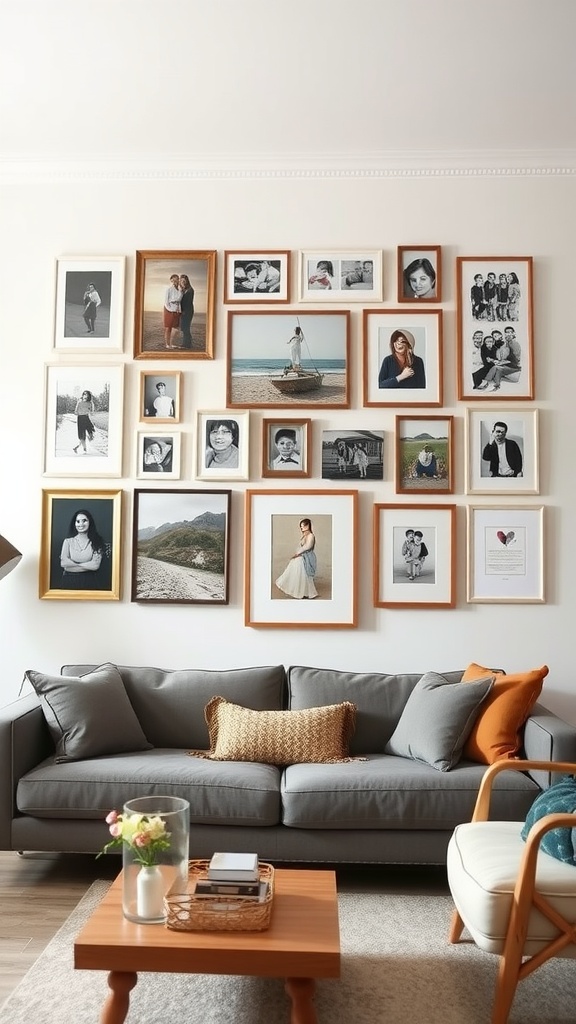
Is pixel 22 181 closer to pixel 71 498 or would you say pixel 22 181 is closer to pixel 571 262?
pixel 71 498

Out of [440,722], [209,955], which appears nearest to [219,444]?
[440,722]

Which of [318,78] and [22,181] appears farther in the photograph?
[22,181]

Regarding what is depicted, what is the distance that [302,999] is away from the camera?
232 centimetres

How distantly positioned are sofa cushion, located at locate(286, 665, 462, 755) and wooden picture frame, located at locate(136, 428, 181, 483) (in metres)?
1.21

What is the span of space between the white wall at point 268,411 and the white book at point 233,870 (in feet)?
6.19

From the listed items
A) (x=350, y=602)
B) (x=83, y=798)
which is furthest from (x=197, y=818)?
(x=350, y=602)

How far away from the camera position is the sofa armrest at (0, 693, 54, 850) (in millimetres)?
3531

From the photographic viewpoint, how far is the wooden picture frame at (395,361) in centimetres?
454

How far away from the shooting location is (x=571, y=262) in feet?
14.9

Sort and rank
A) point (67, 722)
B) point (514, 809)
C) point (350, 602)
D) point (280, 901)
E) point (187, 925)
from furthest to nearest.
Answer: point (350, 602)
point (67, 722)
point (514, 809)
point (280, 901)
point (187, 925)

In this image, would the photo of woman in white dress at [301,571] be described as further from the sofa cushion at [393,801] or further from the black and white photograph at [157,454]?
the sofa cushion at [393,801]

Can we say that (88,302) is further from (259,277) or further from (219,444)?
(219,444)

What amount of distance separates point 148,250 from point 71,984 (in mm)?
3383

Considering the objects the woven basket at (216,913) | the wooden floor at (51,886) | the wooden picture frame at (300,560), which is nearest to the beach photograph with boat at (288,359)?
the wooden picture frame at (300,560)
